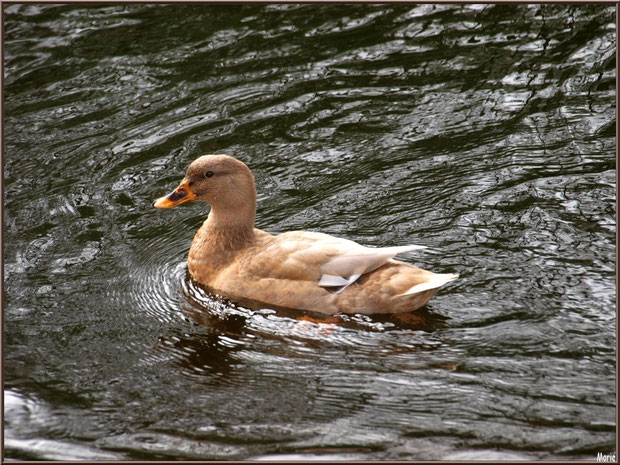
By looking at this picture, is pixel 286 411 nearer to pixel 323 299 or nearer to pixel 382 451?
pixel 382 451

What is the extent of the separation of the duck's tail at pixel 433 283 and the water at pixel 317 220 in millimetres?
243

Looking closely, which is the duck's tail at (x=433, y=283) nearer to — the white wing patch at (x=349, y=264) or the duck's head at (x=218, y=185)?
the white wing patch at (x=349, y=264)

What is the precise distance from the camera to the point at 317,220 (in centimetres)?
734

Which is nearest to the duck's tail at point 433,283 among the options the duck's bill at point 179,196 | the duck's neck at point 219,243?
the duck's neck at point 219,243

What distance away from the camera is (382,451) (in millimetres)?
4820

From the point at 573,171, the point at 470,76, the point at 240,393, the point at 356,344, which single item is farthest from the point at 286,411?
the point at 470,76

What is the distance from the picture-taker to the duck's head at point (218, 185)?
6.84m

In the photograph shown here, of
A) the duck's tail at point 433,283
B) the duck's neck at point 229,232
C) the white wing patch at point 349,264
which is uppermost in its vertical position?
the duck's neck at point 229,232

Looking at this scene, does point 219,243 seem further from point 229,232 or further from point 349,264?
point 349,264

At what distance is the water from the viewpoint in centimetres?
510

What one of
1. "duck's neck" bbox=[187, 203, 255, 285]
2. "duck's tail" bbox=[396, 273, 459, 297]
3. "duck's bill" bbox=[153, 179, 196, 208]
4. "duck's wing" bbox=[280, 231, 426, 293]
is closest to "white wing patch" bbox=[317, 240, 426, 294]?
"duck's wing" bbox=[280, 231, 426, 293]

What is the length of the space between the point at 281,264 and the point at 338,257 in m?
0.46

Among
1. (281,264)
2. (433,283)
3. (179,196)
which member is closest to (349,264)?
(281,264)

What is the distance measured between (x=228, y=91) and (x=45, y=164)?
217cm
